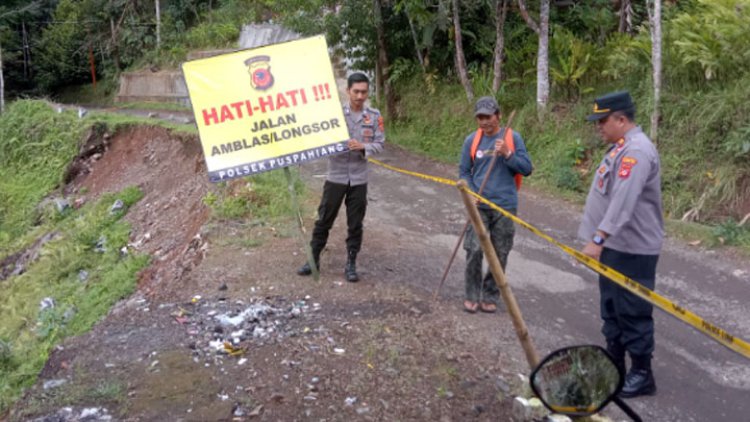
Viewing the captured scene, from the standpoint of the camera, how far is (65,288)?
31.3 feet

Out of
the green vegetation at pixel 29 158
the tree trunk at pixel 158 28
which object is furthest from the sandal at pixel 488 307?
the tree trunk at pixel 158 28

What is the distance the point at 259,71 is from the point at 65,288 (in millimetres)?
5864

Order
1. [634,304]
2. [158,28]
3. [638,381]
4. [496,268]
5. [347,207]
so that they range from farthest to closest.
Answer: [158,28], [347,207], [638,381], [634,304], [496,268]

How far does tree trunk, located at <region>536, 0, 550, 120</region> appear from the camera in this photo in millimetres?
11555

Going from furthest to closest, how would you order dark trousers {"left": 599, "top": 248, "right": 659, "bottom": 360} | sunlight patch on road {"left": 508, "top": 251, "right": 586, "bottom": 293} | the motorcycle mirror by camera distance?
sunlight patch on road {"left": 508, "top": 251, "right": 586, "bottom": 293}, dark trousers {"left": 599, "top": 248, "right": 659, "bottom": 360}, the motorcycle mirror

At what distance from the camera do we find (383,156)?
45.1ft

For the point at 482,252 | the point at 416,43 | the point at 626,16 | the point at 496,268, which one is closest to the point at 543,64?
the point at 626,16

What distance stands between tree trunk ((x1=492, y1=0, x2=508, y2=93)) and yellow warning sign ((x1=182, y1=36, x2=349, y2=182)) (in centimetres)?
794

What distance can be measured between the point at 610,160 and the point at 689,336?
7.05 feet

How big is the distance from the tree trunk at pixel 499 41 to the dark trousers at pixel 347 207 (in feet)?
26.3

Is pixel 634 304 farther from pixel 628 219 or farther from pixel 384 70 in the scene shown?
pixel 384 70

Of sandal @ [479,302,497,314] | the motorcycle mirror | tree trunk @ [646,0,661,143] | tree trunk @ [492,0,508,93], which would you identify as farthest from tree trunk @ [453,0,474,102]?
the motorcycle mirror

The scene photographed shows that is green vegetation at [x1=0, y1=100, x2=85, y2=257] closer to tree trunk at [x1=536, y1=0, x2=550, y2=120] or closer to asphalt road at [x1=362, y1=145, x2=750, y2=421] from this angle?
asphalt road at [x1=362, y1=145, x2=750, y2=421]

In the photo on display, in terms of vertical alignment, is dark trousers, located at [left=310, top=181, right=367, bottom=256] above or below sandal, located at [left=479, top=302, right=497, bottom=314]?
above
